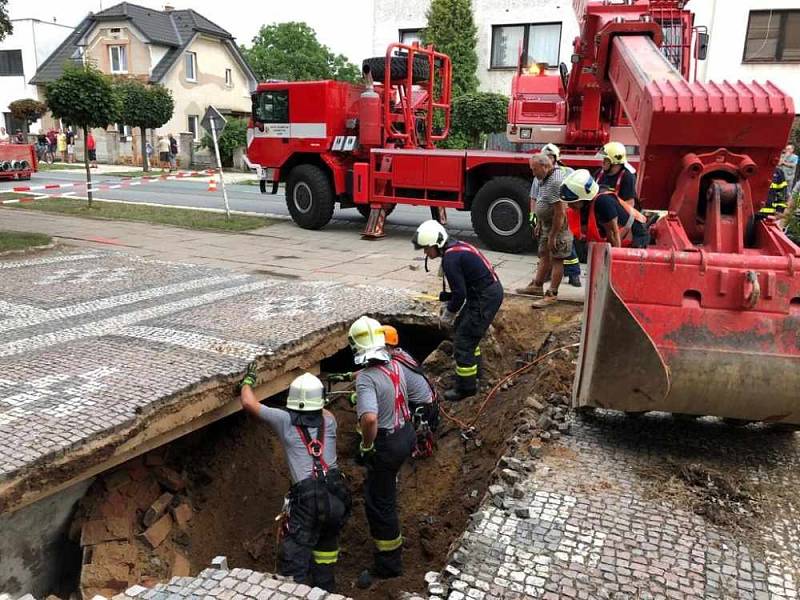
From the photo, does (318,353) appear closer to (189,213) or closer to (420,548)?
(420,548)

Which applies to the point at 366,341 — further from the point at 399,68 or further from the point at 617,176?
the point at 399,68

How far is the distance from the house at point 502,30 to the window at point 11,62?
23670 millimetres

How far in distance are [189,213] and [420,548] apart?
10774 millimetres

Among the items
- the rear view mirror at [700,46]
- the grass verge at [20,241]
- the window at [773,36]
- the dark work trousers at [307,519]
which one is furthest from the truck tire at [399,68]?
the window at [773,36]

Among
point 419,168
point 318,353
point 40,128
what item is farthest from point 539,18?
point 40,128

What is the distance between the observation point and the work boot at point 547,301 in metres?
7.42

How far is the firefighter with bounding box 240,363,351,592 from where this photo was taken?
4121 millimetres

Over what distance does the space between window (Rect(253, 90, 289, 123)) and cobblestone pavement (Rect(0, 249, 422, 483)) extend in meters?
4.55

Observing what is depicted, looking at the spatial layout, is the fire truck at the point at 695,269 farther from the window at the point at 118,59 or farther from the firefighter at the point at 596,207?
the window at the point at 118,59

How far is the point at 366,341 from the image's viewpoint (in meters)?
4.50

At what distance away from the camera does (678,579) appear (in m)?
3.07

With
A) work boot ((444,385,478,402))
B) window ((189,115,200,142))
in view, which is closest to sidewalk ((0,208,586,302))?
work boot ((444,385,478,402))

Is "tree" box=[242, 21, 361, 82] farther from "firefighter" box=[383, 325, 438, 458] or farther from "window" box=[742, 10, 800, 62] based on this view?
"firefighter" box=[383, 325, 438, 458]

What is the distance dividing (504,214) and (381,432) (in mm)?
6567
